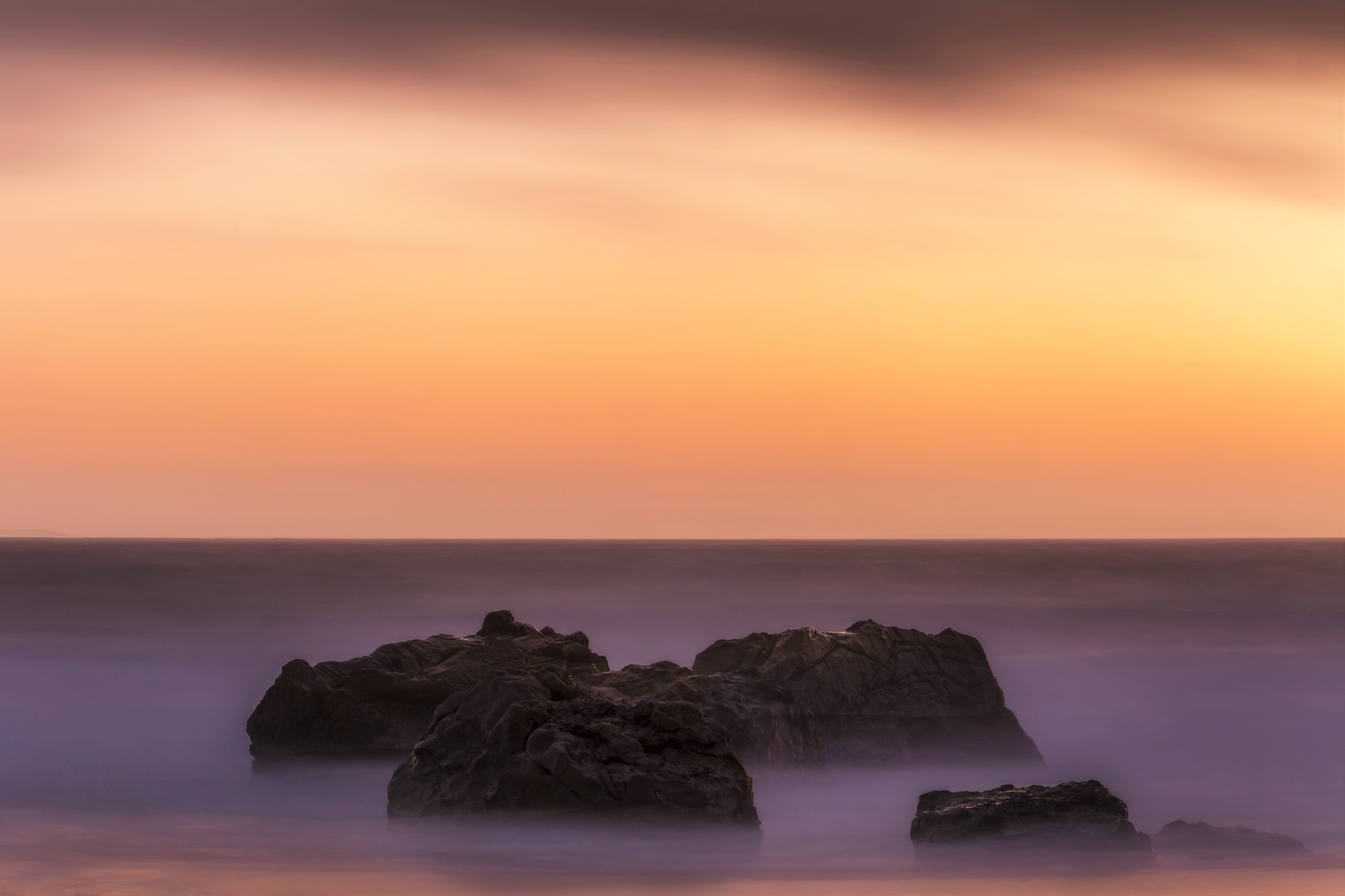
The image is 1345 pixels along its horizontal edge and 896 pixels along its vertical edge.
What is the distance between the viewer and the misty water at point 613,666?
330 inches

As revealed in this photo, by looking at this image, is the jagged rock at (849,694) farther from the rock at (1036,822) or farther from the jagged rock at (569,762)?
the rock at (1036,822)

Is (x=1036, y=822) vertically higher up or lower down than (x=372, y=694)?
lower down

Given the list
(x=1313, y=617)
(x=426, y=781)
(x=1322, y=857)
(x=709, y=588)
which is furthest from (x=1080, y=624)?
(x=426, y=781)

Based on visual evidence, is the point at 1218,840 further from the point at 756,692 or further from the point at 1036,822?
the point at 756,692

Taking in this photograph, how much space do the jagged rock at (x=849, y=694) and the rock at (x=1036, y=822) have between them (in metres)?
2.36

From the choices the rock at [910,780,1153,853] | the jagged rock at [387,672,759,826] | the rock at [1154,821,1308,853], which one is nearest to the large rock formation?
the jagged rock at [387,672,759,826]

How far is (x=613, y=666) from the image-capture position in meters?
21.9

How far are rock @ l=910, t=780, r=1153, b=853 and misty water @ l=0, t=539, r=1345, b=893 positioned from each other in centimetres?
30

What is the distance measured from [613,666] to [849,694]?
1060 centimetres

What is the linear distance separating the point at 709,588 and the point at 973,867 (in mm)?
43647

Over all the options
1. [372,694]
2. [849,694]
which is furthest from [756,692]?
[372,694]

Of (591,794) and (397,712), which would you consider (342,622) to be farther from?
(591,794)

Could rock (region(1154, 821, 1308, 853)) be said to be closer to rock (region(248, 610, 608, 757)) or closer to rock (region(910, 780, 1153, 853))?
rock (region(910, 780, 1153, 853))

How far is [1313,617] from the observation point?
31438 mm
